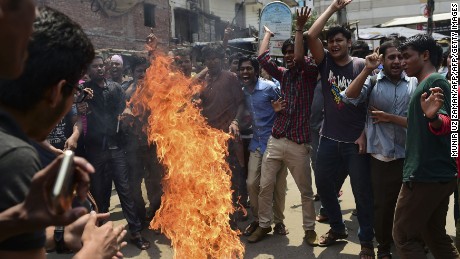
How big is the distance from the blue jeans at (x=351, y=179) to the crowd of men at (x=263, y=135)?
13 millimetres

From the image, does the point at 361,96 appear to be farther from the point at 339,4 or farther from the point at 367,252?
the point at 367,252

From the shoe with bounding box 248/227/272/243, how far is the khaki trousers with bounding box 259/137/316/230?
2.3 inches

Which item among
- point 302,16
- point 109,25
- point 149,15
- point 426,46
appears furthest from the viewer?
point 149,15

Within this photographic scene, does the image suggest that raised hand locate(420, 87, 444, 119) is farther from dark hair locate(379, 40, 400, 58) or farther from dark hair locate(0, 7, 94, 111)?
dark hair locate(0, 7, 94, 111)

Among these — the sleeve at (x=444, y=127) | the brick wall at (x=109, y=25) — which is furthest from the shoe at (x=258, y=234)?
the brick wall at (x=109, y=25)

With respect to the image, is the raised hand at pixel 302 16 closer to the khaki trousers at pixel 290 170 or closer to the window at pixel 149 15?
the khaki trousers at pixel 290 170

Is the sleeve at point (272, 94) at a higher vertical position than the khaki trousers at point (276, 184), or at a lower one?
higher

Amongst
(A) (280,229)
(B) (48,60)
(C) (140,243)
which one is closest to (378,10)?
(A) (280,229)

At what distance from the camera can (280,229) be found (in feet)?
17.9

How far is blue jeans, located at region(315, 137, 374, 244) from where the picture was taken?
455 cm

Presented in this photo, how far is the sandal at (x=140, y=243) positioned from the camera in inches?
202

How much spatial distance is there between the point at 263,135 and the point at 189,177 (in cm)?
142

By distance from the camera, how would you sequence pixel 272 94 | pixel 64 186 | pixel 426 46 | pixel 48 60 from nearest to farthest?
pixel 64 186 < pixel 48 60 < pixel 426 46 < pixel 272 94

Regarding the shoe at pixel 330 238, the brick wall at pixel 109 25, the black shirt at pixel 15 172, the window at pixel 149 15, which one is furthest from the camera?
the window at pixel 149 15
